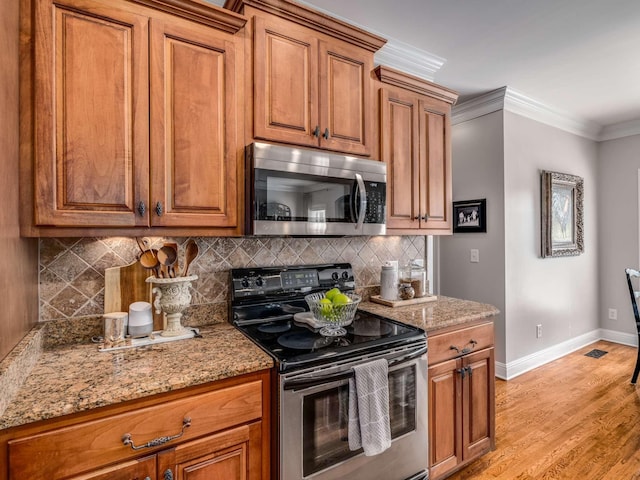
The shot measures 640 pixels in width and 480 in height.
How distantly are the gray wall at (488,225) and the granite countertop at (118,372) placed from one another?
268 cm

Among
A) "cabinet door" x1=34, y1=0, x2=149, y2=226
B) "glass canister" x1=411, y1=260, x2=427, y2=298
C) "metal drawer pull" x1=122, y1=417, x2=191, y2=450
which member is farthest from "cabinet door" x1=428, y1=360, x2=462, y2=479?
"cabinet door" x1=34, y1=0, x2=149, y2=226

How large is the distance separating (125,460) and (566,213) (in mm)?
4550

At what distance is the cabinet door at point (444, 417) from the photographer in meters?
1.78

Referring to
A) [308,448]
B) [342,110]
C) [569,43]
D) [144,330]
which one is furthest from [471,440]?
[569,43]

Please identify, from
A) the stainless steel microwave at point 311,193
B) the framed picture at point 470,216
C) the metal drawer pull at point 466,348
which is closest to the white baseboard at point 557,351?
the framed picture at point 470,216

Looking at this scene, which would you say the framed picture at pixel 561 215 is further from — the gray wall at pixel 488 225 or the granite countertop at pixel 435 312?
the granite countertop at pixel 435 312

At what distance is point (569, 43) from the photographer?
246 centimetres

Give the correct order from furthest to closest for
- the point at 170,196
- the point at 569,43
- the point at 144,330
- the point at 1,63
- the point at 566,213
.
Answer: the point at 566,213, the point at 569,43, the point at 144,330, the point at 170,196, the point at 1,63

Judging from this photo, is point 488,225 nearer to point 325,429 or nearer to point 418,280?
point 418,280

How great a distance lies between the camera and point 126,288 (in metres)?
1.60

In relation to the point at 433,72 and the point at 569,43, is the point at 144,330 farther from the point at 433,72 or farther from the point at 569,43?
the point at 569,43

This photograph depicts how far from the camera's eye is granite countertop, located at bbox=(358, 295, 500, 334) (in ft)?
5.96

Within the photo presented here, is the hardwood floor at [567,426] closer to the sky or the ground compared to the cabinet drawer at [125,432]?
closer to the ground

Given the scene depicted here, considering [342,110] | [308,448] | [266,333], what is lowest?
[308,448]
